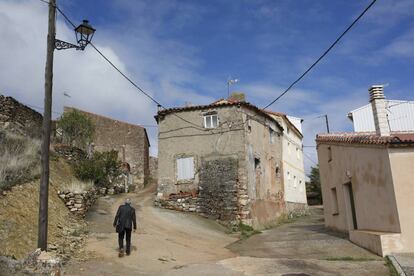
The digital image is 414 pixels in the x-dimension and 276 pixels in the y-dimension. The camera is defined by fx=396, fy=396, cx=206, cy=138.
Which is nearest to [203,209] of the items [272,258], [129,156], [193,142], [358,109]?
[193,142]

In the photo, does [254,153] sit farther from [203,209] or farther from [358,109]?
[358,109]

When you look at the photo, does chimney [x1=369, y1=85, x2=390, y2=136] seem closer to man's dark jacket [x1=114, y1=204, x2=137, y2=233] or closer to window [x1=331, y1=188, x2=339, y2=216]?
window [x1=331, y1=188, x2=339, y2=216]

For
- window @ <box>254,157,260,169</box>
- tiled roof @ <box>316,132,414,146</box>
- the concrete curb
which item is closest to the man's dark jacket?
the concrete curb

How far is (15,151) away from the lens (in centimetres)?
1455

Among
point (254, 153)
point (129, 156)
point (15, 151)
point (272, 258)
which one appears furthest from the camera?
point (129, 156)

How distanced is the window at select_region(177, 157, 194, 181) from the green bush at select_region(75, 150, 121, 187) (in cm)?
385

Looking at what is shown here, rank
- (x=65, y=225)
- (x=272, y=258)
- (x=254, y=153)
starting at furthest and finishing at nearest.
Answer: (x=254, y=153) < (x=65, y=225) < (x=272, y=258)

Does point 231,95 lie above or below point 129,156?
above

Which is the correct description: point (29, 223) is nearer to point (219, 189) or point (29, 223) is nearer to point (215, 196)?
point (215, 196)

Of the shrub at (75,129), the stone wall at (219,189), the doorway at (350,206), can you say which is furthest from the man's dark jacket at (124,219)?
the shrub at (75,129)

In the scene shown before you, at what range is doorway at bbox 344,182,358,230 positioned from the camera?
48.7 ft

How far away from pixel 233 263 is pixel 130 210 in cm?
336

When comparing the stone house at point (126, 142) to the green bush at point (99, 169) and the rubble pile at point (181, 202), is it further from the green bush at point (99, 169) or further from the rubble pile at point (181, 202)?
the rubble pile at point (181, 202)

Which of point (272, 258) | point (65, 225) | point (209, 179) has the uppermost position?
point (209, 179)
